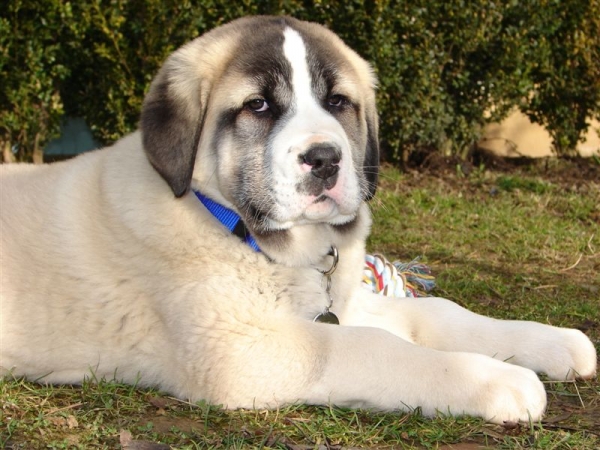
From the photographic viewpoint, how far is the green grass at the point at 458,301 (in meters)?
2.81

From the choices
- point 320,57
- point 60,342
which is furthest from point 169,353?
point 320,57

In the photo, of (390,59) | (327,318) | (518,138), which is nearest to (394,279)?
(327,318)

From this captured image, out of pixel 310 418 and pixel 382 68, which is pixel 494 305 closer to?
pixel 310 418

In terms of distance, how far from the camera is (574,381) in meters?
3.30

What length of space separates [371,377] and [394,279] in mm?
1554

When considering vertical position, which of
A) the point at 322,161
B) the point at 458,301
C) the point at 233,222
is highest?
the point at 322,161

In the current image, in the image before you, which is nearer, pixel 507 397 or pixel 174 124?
pixel 507 397

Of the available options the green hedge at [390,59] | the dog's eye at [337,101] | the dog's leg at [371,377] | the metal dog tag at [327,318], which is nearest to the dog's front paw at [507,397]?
the dog's leg at [371,377]

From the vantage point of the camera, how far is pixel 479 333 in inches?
139

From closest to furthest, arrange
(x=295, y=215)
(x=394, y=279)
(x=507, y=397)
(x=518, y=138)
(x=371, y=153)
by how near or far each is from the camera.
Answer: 1. (x=507, y=397)
2. (x=295, y=215)
3. (x=371, y=153)
4. (x=394, y=279)
5. (x=518, y=138)

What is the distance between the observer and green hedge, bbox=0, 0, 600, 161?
6.54m

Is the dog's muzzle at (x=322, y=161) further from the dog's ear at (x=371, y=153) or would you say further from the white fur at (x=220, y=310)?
the dog's ear at (x=371, y=153)

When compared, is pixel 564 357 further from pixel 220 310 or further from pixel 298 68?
pixel 298 68

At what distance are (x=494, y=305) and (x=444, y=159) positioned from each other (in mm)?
3530
